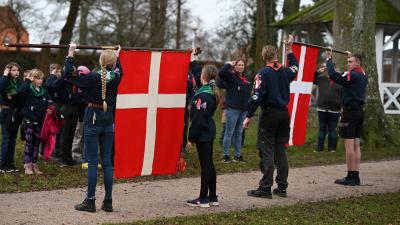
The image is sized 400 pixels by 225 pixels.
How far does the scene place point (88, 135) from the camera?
7492 mm

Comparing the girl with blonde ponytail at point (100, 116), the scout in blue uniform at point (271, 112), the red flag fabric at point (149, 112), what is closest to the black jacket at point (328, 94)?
the scout in blue uniform at point (271, 112)

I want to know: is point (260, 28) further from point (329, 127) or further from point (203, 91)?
point (203, 91)

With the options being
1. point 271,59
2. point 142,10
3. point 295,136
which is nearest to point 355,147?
point 295,136

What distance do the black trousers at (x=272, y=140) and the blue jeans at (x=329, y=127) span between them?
5528mm

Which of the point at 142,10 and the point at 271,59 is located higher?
the point at 142,10

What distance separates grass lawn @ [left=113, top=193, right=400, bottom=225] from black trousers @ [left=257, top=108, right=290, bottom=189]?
0.63 m

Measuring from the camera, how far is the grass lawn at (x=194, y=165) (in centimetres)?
934

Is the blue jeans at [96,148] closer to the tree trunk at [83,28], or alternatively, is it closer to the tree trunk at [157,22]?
the tree trunk at [157,22]

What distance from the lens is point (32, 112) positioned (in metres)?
10.3

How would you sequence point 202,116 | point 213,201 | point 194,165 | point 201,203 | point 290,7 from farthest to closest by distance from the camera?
point 290,7 < point 194,165 < point 213,201 < point 201,203 < point 202,116

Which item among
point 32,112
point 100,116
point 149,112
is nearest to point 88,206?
point 100,116

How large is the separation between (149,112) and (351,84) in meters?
3.25

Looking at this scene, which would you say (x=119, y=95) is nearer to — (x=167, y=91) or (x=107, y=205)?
(x=167, y=91)

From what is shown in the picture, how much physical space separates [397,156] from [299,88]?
387cm
